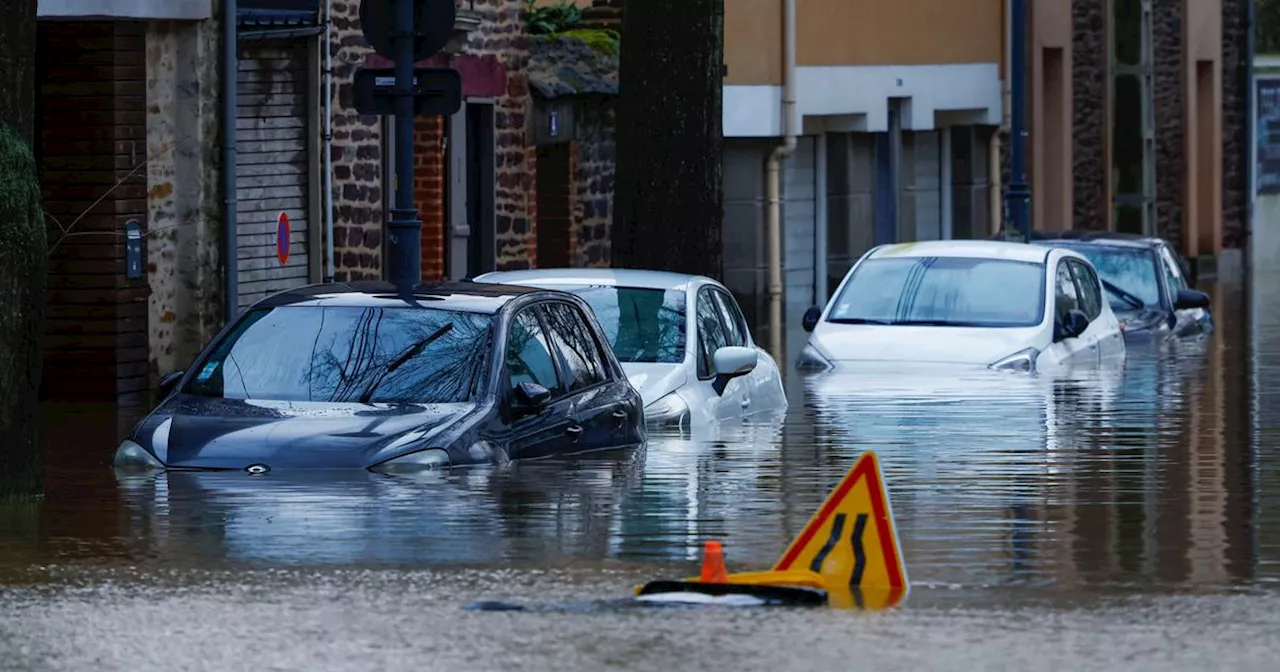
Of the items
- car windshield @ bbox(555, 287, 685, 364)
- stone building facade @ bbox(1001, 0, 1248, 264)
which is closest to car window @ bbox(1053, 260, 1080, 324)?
car windshield @ bbox(555, 287, 685, 364)

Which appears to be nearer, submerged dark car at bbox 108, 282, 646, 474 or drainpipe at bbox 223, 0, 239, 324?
submerged dark car at bbox 108, 282, 646, 474

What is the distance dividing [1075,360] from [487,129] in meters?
9.29

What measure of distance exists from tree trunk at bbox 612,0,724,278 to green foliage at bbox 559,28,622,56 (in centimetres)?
1019

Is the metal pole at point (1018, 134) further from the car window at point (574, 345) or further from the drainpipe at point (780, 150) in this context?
the car window at point (574, 345)

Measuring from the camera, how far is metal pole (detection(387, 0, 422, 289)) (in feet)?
61.1

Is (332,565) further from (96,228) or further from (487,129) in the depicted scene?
(487,129)

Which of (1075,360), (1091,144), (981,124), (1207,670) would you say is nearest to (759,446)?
(1075,360)

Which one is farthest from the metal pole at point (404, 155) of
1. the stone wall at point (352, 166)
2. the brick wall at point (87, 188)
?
the stone wall at point (352, 166)

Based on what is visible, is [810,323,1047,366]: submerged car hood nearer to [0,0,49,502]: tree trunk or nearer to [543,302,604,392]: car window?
[543,302,604,392]: car window

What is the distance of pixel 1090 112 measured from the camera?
166 feet

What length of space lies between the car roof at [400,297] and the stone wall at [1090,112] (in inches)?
1400

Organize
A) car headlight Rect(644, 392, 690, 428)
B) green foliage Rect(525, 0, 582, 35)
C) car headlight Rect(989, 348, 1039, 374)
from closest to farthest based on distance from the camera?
1. car headlight Rect(644, 392, 690, 428)
2. car headlight Rect(989, 348, 1039, 374)
3. green foliage Rect(525, 0, 582, 35)

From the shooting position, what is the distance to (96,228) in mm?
23328

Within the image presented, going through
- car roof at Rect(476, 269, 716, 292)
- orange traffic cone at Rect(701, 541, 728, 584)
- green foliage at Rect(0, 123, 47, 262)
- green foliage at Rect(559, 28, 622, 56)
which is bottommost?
orange traffic cone at Rect(701, 541, 728, 584)
